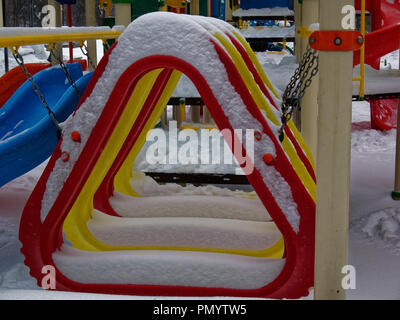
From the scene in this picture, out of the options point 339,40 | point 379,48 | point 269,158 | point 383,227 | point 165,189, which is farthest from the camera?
point 165,189

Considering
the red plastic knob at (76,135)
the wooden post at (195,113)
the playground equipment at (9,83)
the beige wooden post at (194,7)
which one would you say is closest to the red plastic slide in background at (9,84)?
the playground equipment at (9,83)

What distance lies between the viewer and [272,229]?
11.1 ft

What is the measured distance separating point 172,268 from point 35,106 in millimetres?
2634

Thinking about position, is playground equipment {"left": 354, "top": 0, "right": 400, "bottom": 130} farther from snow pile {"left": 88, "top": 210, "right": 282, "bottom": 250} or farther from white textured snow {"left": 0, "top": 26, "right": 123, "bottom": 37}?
white textured snow {"left": 0, "top": 26, "right": 123, "bottom": 37}

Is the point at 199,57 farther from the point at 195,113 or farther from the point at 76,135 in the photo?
the point at 195,113

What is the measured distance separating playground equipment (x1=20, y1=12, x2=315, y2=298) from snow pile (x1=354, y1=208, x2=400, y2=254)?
103 centimetres

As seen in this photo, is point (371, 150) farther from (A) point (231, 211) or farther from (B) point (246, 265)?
(B) point (246, 265)

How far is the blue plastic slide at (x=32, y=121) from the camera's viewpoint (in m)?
3.31

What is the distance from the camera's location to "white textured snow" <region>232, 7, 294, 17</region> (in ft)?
32.3

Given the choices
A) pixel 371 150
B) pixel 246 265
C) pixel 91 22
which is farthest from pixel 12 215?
pixel 371 150

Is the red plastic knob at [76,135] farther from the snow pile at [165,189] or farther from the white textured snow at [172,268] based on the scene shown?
the snow pile at [165,189]

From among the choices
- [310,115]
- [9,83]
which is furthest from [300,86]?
[9,83]

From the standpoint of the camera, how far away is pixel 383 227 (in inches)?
154
